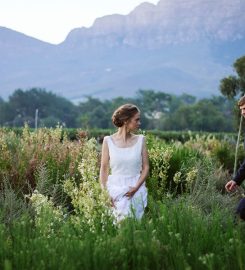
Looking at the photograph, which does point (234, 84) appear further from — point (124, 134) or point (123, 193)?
point (123, 193)

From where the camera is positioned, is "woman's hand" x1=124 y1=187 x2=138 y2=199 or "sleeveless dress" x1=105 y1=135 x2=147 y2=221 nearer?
"woman's hand" x1=124 y1=187 x2=138 y2=199

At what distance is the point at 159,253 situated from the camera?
3.38 m

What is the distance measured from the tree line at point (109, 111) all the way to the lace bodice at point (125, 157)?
78.0 metres

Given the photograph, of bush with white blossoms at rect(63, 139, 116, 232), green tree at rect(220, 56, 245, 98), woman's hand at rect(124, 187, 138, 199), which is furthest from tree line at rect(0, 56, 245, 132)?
bush with white blossoms at rect(63, 139, 116, 232)

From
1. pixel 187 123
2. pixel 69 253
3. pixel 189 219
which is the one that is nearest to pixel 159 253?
pixel 69 253

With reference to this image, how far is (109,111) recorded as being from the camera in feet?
337

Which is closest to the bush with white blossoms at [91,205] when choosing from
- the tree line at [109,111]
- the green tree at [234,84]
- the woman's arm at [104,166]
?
the woman's arm at [104,166]

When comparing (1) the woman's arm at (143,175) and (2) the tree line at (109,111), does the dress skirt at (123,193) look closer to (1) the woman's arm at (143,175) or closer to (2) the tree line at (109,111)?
(1) the woman's arm at (143,175)

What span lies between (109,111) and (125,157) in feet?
318

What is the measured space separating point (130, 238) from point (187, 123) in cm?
9308

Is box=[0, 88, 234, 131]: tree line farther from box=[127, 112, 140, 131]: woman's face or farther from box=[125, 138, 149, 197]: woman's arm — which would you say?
box=[127, 112, 140, 131]: woman's face

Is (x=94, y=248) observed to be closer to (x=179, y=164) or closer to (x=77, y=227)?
(x=77, y=227)

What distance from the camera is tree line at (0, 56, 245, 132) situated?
9325cm

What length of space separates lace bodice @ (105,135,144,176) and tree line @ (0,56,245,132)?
77973 mm
